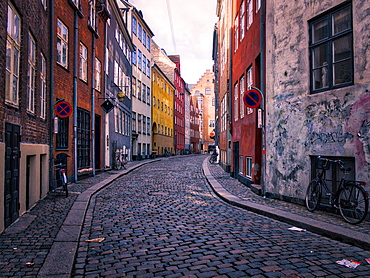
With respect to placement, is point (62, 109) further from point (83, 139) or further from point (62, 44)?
point (83, 139)

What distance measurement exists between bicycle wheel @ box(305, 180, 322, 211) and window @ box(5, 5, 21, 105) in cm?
648

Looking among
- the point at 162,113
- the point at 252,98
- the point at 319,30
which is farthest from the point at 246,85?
the point at 162,113

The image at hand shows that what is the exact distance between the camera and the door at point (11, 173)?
618cm

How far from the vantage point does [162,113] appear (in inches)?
1971

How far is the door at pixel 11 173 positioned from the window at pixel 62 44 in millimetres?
6615

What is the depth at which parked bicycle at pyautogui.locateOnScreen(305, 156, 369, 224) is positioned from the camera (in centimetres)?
677

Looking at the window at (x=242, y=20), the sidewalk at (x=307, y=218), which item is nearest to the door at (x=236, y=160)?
the window at (x=242, y=20)

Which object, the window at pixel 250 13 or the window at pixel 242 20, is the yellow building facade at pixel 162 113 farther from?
the window at pixel 250 13

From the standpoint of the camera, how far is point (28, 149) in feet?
26.2

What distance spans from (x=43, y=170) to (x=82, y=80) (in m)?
6.39

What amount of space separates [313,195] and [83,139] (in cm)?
1098

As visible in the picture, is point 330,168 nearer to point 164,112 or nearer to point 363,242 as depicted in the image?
point 363,242

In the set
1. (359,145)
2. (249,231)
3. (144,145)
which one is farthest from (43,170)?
(144,145)

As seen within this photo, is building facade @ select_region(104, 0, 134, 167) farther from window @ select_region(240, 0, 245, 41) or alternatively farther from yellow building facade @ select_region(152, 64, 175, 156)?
yellow building facade @ select_region(152, 64, 175, 156)
